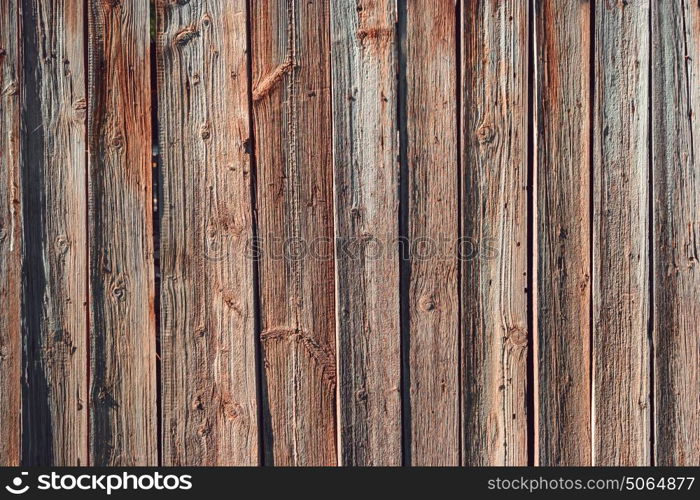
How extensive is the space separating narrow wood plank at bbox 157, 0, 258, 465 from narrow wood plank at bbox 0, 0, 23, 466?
43 centimetres

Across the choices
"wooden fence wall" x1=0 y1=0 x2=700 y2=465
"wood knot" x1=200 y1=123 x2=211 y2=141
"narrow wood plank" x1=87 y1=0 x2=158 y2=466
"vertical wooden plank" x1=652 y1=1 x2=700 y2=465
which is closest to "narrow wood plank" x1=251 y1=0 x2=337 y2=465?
"wooden fence wall" x1=0 y1=0 x2=700 y2=465

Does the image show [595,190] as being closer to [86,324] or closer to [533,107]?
[533,107]

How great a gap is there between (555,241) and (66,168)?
1.49 m

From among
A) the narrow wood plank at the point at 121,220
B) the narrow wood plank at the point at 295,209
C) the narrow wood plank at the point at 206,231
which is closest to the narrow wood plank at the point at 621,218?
the narrow wood plank at the point at 295,209

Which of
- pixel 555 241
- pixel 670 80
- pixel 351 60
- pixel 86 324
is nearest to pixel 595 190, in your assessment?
pixel 555 241

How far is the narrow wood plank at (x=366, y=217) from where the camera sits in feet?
7.06

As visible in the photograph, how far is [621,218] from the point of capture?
2.17 m

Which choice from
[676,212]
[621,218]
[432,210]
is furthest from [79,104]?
[676,212]

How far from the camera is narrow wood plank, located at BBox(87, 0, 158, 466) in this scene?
2166mm

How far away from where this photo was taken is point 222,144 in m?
2.16

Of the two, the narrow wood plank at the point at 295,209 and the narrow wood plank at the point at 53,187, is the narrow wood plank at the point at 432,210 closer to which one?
the narrow wood plank at the point at 295,209

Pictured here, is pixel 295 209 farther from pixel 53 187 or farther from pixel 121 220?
pixel 53 187

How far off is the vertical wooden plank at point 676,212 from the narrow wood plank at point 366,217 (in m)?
0.80

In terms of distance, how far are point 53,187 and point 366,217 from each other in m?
0.95
